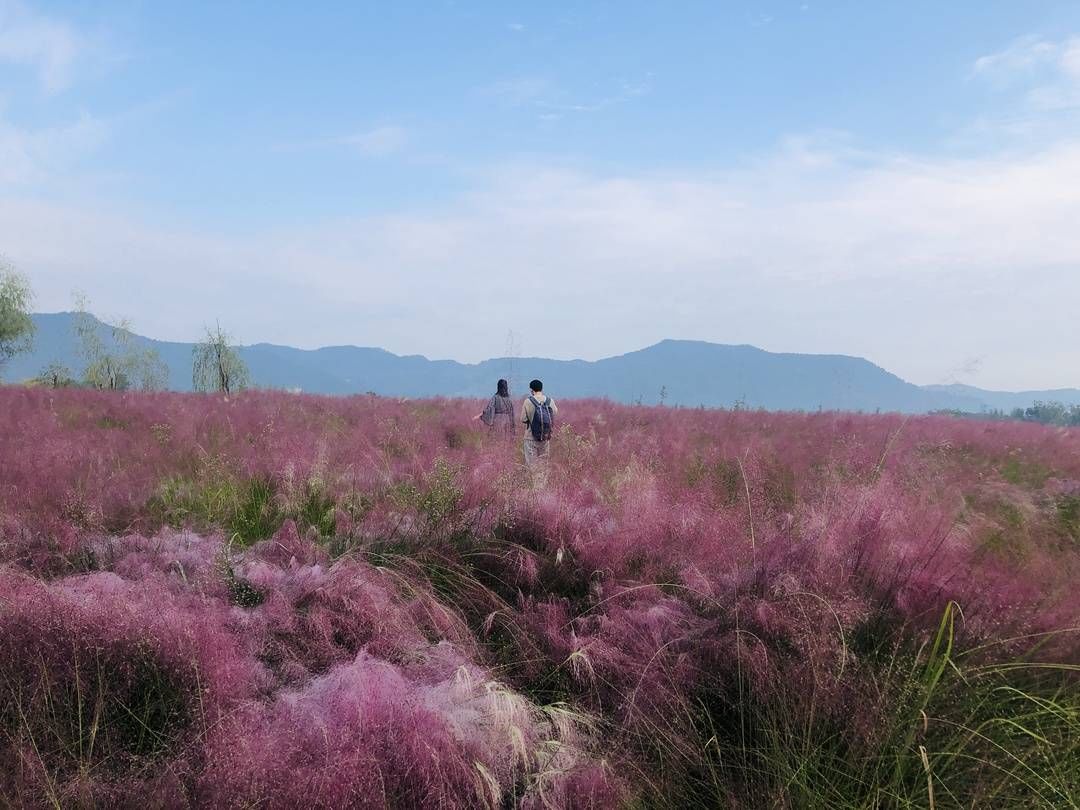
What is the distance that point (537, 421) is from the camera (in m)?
9.64

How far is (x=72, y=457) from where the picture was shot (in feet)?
21.0

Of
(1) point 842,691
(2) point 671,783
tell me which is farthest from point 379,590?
(1) point 842,691

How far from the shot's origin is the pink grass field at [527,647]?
2686 mm

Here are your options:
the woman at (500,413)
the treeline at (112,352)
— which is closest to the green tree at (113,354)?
the treeline at (112,352)

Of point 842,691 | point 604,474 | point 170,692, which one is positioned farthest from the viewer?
point 604,474

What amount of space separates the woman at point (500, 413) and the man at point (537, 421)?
Result: 0.95 meters

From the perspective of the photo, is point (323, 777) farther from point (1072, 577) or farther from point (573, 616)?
point (1072, 577)

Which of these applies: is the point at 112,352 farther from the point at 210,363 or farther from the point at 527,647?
the point at 527,647

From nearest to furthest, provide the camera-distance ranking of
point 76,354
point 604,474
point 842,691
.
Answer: point 842,691, point 604,474, point 76,354

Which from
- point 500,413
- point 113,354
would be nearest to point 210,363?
point 113,354

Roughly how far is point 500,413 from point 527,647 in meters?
7.03

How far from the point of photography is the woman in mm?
10789

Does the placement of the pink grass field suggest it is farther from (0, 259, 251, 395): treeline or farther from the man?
(0, 259, 251, 395): treeline

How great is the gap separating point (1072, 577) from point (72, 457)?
24.0ft
